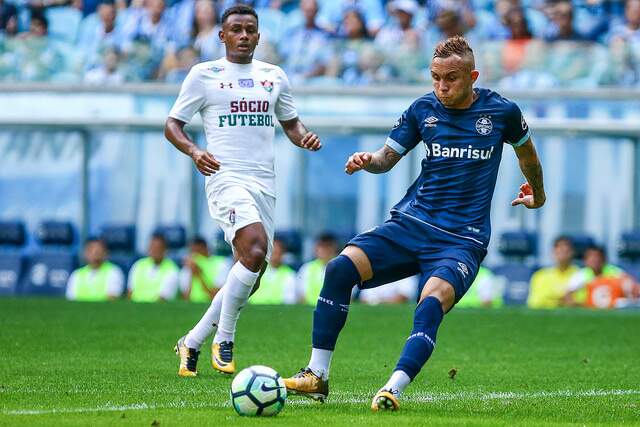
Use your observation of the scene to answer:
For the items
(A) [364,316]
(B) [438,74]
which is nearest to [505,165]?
(A) [364,316]

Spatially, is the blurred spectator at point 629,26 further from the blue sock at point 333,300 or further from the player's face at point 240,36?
the blue sock at point 333,300

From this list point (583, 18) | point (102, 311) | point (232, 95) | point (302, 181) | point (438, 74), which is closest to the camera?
point (438, 74)

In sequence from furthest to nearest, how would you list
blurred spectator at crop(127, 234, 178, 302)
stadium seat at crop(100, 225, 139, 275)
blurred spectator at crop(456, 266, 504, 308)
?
stadium seat at crop(100, 225, 139, 275) → blurred spectator at crop(127, 234, 178, 302) → blurred spectator at crop(456, 266, 504, 308)

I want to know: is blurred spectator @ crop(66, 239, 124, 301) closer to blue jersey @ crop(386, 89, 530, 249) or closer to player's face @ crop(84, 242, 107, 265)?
player's face @ crop(84, 242, 107, 265)

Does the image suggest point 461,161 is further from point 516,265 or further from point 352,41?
point 352,41

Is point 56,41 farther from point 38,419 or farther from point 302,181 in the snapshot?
point 38,419

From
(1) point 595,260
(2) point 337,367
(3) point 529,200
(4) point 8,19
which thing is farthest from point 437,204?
(4) point 8,19

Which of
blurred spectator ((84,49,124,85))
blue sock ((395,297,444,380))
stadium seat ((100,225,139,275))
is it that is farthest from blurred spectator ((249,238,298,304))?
blue sock ((395,297,444,380))

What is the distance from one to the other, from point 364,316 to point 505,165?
7.65 m

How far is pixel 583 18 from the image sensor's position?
21.8m

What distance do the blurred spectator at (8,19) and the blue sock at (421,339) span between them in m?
17.5

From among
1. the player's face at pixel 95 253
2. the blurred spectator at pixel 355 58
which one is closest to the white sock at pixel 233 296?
the player's face at pixel 95 253

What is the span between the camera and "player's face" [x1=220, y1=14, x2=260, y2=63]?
9.39 meters

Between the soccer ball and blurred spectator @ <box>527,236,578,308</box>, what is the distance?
1202 cm
